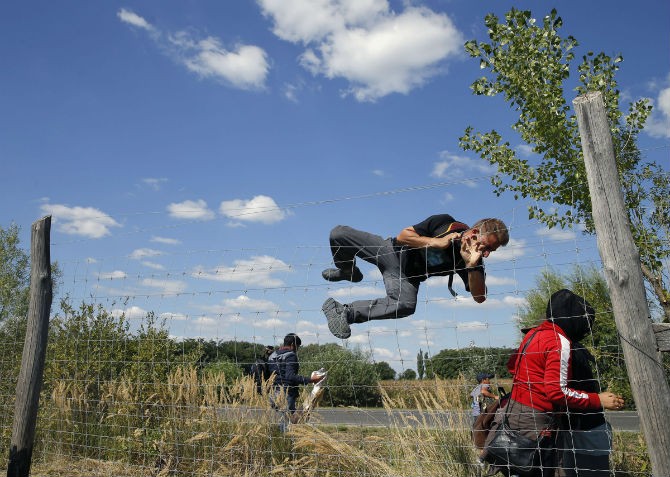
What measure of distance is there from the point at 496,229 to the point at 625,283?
1083mm

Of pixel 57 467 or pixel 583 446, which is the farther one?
pixel 57 467

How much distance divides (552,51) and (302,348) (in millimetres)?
5120

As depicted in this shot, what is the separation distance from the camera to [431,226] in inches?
178

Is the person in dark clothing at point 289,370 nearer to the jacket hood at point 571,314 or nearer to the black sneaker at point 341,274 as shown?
the black sneaker at point 341,274

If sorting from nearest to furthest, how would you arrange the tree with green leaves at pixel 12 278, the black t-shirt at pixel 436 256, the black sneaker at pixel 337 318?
the black t-shirt at pixel 436 256 → the black sneaker at pixel 337 318 → the tree with green leaves at pixel 12 278

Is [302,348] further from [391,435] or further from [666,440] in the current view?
[666,440]

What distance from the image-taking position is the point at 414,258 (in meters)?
4.57

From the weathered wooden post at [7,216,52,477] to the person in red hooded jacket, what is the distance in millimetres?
4506

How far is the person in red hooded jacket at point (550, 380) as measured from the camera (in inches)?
139

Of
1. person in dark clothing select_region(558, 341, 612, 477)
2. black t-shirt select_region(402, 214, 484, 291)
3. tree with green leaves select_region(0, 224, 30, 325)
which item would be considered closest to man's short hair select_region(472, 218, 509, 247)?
black t-shirt select_region(402, 214, 484, 291)

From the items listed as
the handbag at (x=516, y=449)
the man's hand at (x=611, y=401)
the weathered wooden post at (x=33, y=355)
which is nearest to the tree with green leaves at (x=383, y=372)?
the handbag at (x=516, y=449)

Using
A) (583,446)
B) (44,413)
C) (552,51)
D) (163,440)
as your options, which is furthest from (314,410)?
(552,51)

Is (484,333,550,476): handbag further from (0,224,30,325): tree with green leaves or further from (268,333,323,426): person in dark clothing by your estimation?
(0,224,30,325): tree with green leaves

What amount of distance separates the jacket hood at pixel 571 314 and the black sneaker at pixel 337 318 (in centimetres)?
159
